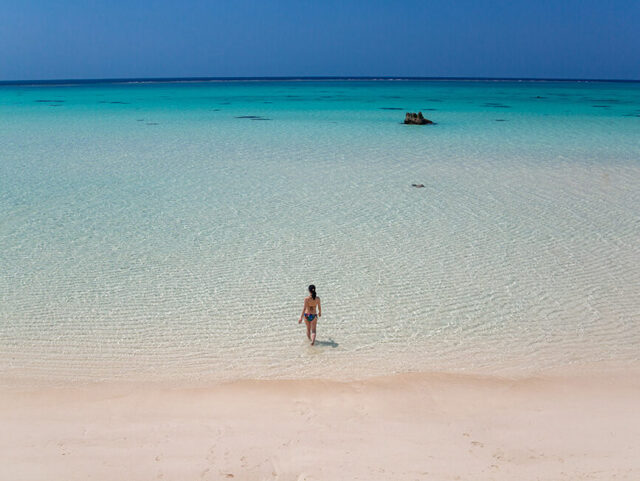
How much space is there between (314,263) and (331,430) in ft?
16.4

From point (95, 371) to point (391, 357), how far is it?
3801mm

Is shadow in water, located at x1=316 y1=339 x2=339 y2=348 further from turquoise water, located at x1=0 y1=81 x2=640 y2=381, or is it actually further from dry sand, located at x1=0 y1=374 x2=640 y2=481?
dry sand, located at x1=0 y1=374 x2=640 y2=481

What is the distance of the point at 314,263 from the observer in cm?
1029

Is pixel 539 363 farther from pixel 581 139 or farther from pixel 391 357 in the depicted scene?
pixel 581 139

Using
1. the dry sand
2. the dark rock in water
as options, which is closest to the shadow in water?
the dry sand

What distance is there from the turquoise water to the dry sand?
0.50 metres

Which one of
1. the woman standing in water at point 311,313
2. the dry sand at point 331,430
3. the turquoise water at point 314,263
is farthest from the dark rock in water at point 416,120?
the dry sand at point 331,430

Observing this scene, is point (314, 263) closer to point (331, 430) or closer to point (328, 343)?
point (328, 343)

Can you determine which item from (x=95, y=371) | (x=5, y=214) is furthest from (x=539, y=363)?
(x=5, y=214)

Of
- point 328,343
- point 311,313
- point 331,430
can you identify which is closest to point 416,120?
point 328,343

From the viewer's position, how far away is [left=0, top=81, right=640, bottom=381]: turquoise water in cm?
736

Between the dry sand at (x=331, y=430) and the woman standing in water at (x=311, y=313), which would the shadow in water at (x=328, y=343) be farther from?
the dry sand at (x=331, y=430)

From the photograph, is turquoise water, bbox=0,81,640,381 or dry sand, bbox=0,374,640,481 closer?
dry sand, bbox=0,374,640,481

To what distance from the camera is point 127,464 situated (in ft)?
16.1
